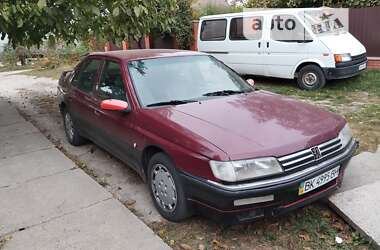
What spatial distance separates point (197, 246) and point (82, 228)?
3.62ft

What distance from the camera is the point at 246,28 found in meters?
10.0

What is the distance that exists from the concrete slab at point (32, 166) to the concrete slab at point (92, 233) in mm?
1323

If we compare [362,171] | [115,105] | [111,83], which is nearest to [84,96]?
[111,83]

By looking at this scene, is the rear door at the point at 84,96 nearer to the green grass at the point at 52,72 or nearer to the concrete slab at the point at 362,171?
the concrete slab at the point at 362,171

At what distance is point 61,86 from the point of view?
635 cm

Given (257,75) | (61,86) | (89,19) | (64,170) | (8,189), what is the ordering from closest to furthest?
1. (8,189)
2. (64,170)
3. (89,19)
4. (61,86)
5. (257,75)

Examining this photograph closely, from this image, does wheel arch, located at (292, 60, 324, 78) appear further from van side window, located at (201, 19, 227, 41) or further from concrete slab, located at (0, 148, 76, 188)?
concrete slab, located at (0, 148, 76, 188)

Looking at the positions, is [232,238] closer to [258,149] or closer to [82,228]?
[258,149]

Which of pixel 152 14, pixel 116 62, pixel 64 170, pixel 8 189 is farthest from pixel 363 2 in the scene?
pixel 8 189

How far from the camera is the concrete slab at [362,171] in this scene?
4.05 metres

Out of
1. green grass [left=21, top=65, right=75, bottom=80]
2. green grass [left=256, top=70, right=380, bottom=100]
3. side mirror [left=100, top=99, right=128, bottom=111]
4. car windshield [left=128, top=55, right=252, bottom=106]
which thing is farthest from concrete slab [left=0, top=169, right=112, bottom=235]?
green grass [left=21, top=65, right=75, bottom=80]

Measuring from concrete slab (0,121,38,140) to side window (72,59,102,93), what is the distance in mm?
1881

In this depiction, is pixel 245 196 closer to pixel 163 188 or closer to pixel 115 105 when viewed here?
pixel 163 188

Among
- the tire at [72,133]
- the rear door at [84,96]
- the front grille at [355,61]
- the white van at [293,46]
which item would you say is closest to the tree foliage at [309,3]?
the white van at [293,46]
